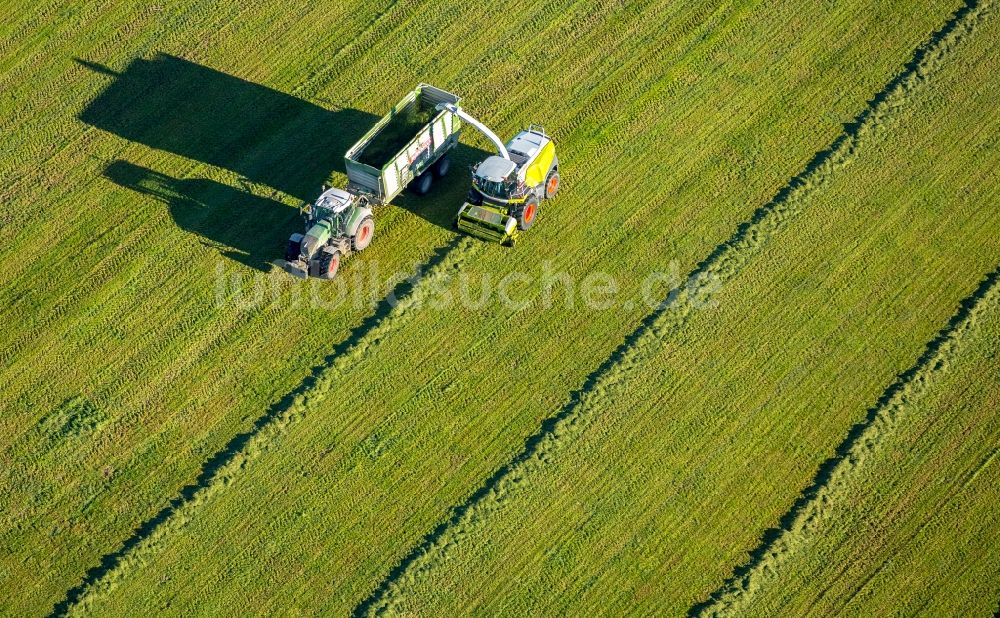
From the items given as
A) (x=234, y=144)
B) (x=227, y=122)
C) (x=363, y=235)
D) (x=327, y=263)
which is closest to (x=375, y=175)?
(x=363, y=235)

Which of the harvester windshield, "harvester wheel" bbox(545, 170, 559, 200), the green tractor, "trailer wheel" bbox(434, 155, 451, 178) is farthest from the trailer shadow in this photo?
"harvester wheel" bbox(545, 170, 559, 200)

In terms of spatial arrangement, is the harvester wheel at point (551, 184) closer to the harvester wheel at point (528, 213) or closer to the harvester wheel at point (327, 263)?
the harvester wheel at point (528, 213)

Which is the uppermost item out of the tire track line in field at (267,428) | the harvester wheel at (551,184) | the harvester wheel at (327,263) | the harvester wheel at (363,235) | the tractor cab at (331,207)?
the harvester wheel at (551,184)

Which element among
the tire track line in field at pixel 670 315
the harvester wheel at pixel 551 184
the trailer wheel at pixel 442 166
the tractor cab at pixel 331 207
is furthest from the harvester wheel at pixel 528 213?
the tractor cab at pixel 331 207

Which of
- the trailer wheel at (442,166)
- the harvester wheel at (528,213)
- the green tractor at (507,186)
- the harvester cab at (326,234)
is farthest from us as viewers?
the trailer wheel at (442,166)

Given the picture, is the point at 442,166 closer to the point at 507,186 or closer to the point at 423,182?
the point at 423,182

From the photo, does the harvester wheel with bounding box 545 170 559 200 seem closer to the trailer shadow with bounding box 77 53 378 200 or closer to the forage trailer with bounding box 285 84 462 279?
the forage trailer with bounding box 285 84 462 279

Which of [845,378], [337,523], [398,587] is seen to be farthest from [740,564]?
[337,523]
